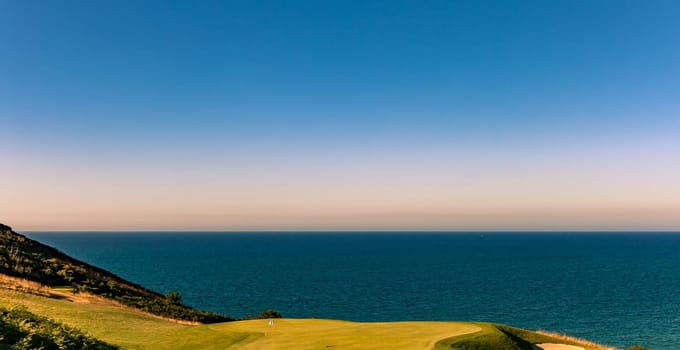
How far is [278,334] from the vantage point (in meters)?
21.0

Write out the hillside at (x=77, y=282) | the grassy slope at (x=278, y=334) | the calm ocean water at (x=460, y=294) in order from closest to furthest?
the grassy slope at (x=278, y=334) → the hillside at (x=77, y=282) → the calm ocean water at (x=460, y=294)

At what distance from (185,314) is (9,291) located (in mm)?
12004

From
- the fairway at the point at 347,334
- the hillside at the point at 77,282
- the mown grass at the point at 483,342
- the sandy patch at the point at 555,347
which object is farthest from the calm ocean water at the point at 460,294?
the fairway at the point at 347,334

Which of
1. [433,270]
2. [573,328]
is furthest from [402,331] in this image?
[433,270]

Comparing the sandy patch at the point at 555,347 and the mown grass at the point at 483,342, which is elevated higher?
the mown grass at the point at 483,342

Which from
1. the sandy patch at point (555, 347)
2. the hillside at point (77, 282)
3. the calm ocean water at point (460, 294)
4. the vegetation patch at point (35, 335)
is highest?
the vegetation patch at point (35, 335)

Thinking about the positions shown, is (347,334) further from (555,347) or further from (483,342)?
(555,347)

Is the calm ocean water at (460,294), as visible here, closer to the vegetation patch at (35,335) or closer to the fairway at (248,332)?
the fairway at (248,332)

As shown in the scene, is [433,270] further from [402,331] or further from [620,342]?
[402,331]

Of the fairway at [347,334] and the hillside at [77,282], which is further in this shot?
the hillside at [77,282]

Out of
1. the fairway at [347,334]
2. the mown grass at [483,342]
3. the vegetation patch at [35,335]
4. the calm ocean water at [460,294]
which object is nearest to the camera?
the vegetation patch at [35,335]

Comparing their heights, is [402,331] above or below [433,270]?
above

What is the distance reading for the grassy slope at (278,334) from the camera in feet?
58.3

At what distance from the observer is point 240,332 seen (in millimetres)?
21609
